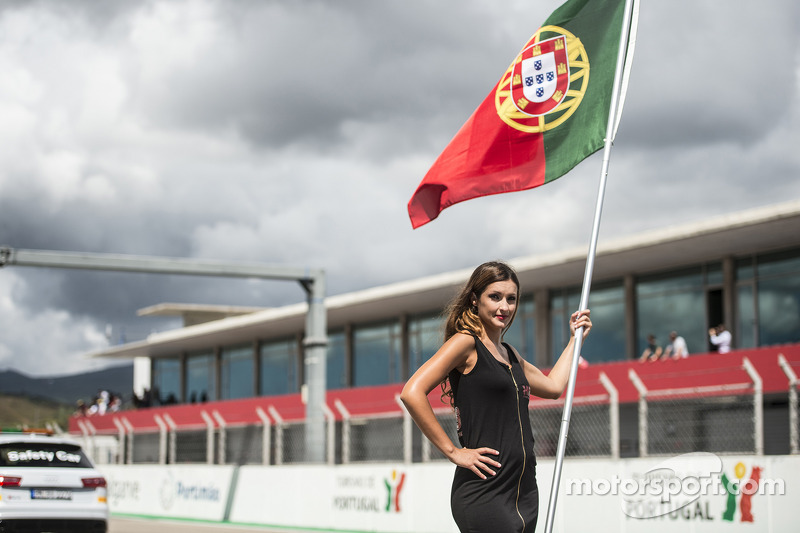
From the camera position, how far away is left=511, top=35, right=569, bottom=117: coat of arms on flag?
6738mm

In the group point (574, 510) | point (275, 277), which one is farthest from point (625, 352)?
point (574, 510)

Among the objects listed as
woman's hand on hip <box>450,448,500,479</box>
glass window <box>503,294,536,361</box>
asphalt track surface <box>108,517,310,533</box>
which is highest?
glass window <box>503,294,536,361</box>

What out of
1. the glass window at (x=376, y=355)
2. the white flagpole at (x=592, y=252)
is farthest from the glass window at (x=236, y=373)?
the white flagpole at (x=592, y=252)

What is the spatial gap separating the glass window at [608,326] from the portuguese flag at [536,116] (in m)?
24.5

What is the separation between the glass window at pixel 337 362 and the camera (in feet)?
139

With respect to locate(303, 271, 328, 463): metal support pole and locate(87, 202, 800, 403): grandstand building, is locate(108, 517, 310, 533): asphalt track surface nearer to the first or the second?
locate(303, 271, 328, 463): metal support pole

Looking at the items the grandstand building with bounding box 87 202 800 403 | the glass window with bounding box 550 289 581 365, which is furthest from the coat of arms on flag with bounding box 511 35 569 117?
the glass window with bounding box 550 289 581 365

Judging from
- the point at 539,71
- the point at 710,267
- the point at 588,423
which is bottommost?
the point at 588,423

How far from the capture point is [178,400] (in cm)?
5469

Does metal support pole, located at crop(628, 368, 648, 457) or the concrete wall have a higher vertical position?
metal support pole, located at crop(628, 368, 648, 457)

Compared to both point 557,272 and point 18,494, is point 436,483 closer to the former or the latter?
point 18,494

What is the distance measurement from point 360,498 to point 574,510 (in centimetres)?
466

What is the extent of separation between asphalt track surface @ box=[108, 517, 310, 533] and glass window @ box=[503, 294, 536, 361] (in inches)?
Answer: 609

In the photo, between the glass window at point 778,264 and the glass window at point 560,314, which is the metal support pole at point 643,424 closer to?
the glass window at point 778,264
